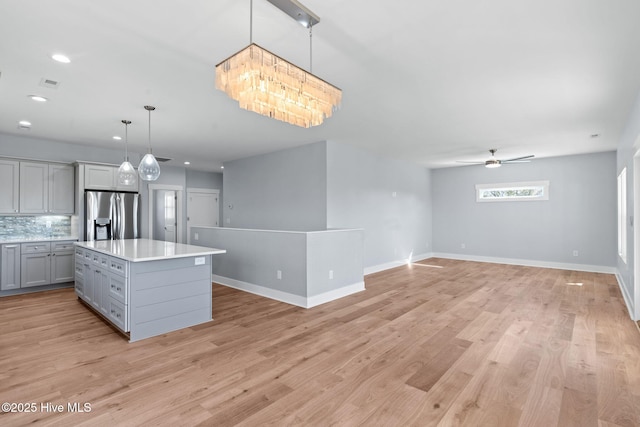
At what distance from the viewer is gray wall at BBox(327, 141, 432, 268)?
5994 mm

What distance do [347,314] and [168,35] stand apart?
3443mm

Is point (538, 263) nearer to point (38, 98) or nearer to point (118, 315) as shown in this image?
point (118, 315)

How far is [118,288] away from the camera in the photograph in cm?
340

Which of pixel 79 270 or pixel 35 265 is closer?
pixel 79 270

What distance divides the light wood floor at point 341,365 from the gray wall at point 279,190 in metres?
2.06

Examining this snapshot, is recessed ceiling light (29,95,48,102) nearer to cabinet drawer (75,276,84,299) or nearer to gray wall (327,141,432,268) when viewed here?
cabinet drawer (75,276,84,299)

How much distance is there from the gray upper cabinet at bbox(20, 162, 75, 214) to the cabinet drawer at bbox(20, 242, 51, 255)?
61 cm

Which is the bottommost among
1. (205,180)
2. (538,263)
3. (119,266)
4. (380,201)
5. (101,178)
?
(538,263)

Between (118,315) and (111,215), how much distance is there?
3341 mm

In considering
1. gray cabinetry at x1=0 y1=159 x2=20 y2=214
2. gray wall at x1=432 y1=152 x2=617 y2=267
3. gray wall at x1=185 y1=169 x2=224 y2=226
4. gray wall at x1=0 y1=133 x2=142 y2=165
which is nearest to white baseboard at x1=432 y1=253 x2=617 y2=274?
gray wall at x1=432 y1=152 x2=617 y2=267

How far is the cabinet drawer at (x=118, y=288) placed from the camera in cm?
326

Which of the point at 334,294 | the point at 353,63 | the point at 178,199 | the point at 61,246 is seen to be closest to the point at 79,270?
the point at 61,246

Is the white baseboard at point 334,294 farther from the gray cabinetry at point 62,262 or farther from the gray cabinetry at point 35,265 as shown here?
the gray cabinetry at point 35,265

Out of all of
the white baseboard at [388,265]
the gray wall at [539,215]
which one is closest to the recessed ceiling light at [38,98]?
the white baseboard at [388,265]
